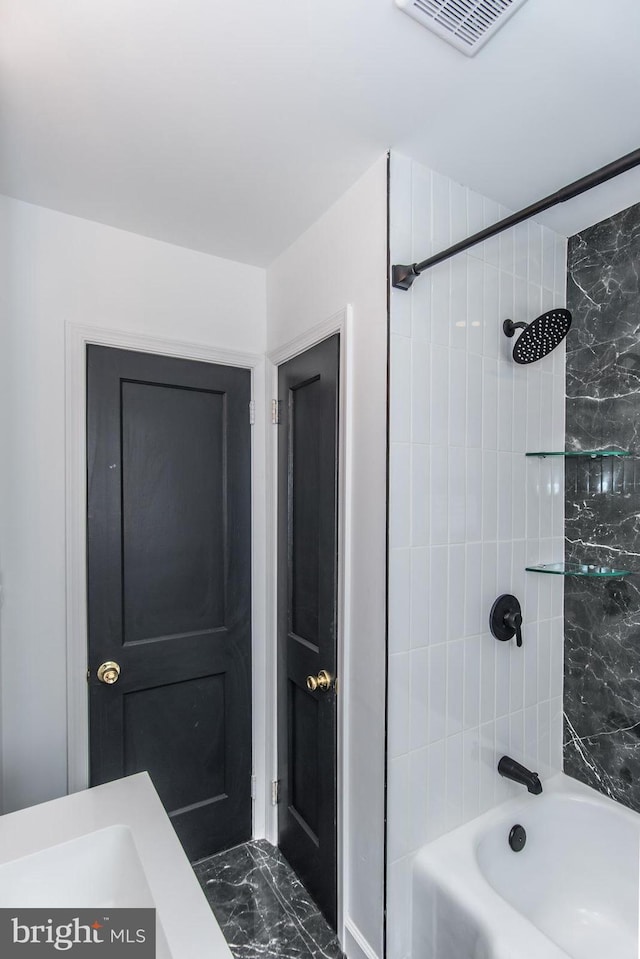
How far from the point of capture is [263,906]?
172 centimetres

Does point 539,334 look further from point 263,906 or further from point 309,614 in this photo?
point 263,906

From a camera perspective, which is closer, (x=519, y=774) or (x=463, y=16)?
(x=463, y=16)

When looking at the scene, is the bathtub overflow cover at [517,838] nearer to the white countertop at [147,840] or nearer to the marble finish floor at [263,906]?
the marble finish floor at [263,906]

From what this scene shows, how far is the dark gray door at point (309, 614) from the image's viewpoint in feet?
5.41

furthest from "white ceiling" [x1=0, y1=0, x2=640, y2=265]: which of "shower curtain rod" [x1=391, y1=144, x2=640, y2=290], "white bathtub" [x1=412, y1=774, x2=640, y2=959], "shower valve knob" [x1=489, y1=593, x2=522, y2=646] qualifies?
"white bathtub" [x1=412, y1=774, x2=640, y2=959]

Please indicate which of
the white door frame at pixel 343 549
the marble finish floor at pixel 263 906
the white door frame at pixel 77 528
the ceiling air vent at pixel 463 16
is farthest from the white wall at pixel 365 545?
the white door frame at pixel 77 528

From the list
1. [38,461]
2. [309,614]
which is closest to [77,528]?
[38,461]

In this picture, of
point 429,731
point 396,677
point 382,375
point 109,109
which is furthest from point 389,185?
point 429,731

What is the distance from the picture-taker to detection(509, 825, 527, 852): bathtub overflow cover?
1562 millimetres

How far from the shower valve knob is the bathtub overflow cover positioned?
1.91ft

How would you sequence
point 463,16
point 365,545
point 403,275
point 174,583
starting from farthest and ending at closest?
point 174,583 → point 365,545 → point 403,275 → point 463,16

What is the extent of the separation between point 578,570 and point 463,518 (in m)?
0.52

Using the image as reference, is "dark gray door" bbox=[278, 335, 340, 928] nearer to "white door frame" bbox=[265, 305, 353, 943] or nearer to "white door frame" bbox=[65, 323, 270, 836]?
"white door frame" bbox=[265, 305, 353, 943]

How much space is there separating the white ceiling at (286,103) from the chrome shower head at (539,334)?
438 millimetres
